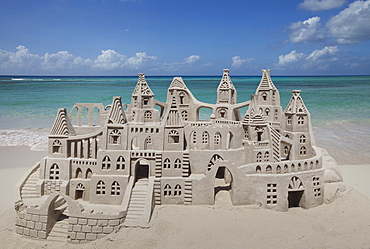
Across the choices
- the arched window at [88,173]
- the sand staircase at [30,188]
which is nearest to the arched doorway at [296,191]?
the arched window at [88,173]

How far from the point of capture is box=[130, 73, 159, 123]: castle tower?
30.0 meters

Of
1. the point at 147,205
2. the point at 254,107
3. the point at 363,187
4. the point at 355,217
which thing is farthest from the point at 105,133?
the point at 363,187

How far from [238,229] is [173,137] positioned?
7.47 meters

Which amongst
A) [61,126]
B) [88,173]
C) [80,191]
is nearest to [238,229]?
[88,173]

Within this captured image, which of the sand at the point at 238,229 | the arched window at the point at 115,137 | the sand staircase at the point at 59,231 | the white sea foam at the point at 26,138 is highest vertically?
the arched window at the point at 115,137

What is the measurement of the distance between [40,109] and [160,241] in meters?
70.5

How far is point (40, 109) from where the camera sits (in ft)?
253

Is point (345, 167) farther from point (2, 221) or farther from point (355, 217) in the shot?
point (2, 221)

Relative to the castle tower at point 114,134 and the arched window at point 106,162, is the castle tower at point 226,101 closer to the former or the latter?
the castle tower at point 114,134

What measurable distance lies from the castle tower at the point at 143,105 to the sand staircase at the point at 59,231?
13.1 metres

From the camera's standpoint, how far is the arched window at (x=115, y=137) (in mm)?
21047

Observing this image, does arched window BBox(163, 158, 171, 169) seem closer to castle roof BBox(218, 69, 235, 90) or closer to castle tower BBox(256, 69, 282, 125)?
castle tower BBox(256, 69, 282, 125)

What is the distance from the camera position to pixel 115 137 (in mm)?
21234

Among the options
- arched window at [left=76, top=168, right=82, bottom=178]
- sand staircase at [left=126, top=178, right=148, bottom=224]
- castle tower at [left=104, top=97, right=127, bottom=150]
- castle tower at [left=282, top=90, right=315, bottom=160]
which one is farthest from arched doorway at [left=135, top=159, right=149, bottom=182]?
castle tower at [left=282, top=90, right=315, bottom=160]
